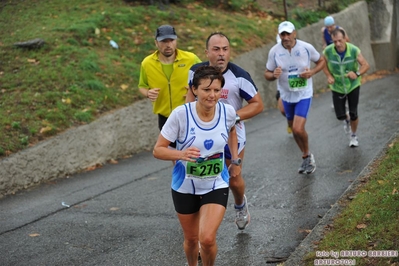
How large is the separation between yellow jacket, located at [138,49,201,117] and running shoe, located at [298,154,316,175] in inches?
96.7

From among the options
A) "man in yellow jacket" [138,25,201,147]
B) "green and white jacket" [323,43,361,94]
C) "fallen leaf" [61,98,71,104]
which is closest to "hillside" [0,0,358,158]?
"fallen leaf" [61,98,71,104]

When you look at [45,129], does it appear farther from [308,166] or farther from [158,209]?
[308,166]

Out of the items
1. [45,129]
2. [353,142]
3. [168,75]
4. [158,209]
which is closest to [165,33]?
[168,75]

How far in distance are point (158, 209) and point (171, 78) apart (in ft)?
5.35

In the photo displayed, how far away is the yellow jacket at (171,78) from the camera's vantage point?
7.99 m

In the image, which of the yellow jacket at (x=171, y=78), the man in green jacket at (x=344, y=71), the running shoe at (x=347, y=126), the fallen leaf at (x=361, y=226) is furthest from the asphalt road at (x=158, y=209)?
the yellow jacket at (x=171, y=78)

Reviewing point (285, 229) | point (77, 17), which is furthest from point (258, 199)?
point (77, 17)

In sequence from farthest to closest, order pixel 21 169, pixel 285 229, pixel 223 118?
pixel 21 169
pixel 285 229
pixel 223 118

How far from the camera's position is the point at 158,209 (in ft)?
27.5

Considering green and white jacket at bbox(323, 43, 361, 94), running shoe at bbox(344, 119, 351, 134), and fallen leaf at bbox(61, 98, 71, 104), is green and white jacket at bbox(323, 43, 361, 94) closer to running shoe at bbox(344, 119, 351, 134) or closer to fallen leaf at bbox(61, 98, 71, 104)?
running shoe at bbox(344, 119, 351, 134)

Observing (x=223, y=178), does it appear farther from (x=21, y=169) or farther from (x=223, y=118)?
(x=21, y=169)

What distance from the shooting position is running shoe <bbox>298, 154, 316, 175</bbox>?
31.4 ft

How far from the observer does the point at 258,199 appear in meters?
8.47

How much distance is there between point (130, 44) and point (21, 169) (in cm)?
577
